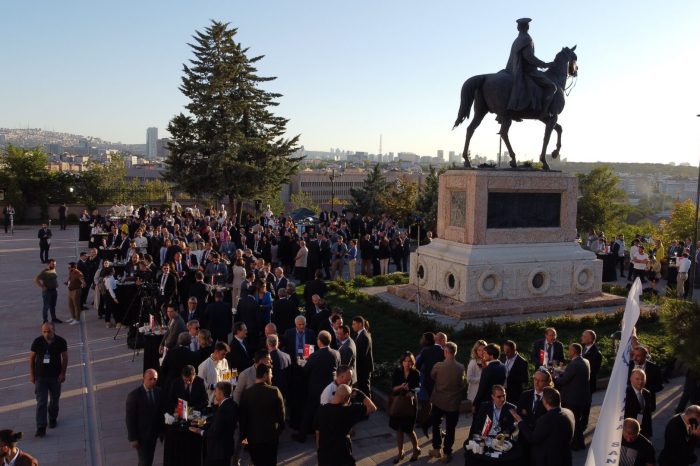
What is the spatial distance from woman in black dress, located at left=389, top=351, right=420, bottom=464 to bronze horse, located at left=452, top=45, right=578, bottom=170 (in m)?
9.01

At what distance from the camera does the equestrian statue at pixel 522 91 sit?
50.6 feet

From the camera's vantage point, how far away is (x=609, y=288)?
18031 mm

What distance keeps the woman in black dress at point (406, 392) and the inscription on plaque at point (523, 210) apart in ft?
26.1

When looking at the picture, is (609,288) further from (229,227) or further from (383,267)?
(229,227)

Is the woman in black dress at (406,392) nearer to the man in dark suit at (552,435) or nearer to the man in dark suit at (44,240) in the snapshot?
the man in dark suit at (552,435)

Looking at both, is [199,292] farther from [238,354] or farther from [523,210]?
[523,210]

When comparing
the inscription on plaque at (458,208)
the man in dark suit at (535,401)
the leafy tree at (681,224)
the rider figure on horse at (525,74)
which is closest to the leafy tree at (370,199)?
the leafy tree at (681,224)

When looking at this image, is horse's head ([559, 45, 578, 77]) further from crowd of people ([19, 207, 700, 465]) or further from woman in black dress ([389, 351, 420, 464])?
woman in black dress ([389, 351, 420, 464])

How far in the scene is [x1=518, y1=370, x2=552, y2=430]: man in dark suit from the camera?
6922 millimetres

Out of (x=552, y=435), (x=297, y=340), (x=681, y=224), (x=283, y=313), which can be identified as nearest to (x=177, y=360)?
(x=297, y=340)

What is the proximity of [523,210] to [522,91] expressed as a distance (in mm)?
2913

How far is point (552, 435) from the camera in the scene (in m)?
6.23

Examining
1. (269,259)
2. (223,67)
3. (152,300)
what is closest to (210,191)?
(223,67)

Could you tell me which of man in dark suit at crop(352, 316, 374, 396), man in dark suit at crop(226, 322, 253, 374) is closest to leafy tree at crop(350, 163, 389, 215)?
man in dark suit at crop(352, 316, 374, 396)
